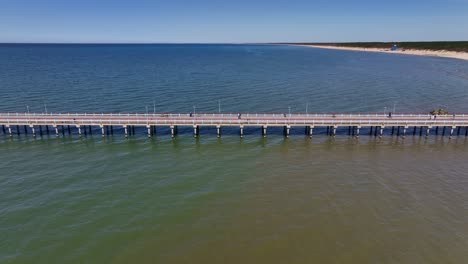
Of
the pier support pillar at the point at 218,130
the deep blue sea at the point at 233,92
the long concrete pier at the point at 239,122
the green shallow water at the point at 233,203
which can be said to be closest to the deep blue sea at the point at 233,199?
the green shallow water at the point at 233,203

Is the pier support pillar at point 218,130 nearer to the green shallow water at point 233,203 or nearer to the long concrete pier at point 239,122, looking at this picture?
the long concrete pier at point 239,122

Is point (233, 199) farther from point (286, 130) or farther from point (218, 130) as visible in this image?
point (286, 130)

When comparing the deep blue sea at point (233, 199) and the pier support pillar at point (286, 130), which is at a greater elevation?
the pier support pillar at point (286, 130)

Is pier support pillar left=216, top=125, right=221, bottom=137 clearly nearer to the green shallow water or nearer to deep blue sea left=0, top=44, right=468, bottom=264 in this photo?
deep blue sea left=0, top=44, right=468, bottom=264

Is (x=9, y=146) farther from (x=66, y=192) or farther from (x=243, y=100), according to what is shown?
(x=243, y=100)

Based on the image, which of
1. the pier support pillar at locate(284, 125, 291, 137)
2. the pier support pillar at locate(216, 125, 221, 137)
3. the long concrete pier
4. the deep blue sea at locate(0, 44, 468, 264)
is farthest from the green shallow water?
the long concrete pier

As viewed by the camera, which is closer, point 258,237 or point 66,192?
point 258,237

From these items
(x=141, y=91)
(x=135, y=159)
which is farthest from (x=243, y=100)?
(x=135, y=159)

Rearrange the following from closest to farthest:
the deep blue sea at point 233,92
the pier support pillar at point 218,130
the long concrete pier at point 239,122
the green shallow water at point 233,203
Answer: the green shallow water at point 233,203
the long concrete pier at point 239,122
the pier support pillar at point 218,130
the deep blue sea at point 233,92
